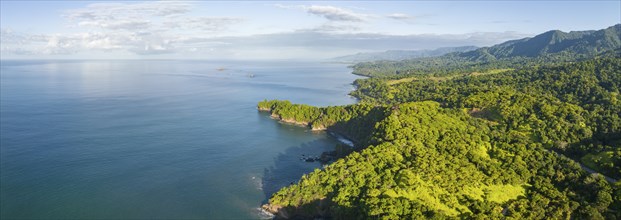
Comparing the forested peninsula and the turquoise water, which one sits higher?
the forested peninsula

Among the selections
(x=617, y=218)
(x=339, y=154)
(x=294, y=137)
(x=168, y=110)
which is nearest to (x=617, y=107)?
(x=617, y=218)

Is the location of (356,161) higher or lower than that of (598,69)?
lower

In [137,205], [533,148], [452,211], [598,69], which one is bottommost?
[137,205]

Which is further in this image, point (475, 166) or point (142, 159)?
point (142, 159)

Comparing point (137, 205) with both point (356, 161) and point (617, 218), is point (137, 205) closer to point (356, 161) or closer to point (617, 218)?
point (356, 161)

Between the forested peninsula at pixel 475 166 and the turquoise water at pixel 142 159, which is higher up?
the forested peninsula at pixel 475 166

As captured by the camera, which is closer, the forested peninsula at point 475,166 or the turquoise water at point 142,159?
the forested peninsula at point 475,166

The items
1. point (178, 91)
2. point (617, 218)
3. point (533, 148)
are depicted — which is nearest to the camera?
point (617, 218)

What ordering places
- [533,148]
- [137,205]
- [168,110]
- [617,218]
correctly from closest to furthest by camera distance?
[617,218], [137,205], [533,148], [168,110]

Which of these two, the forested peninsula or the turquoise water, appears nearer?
the forested peninsula

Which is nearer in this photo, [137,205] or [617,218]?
[617,218]

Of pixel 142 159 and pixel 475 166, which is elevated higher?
pixel 475 166
